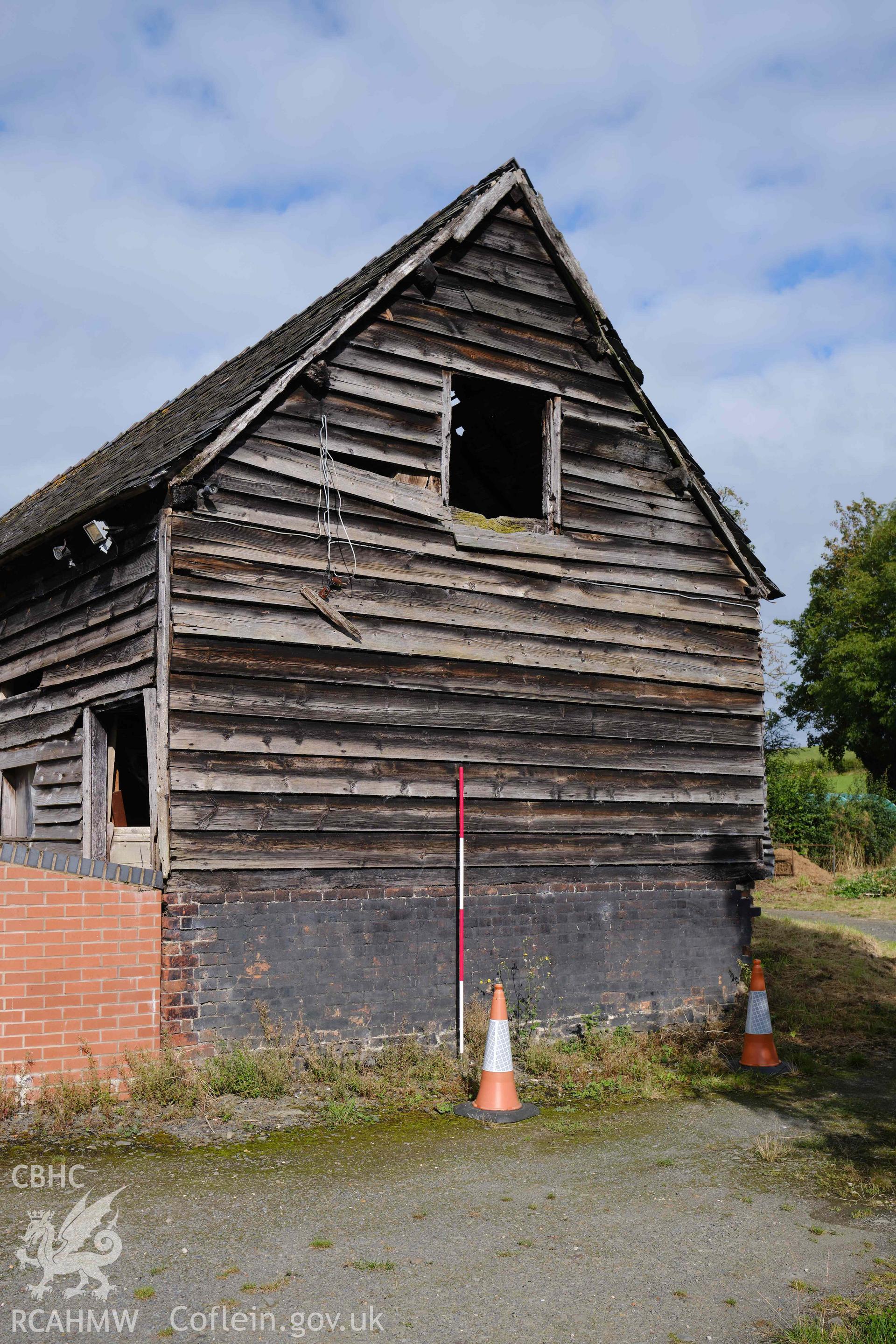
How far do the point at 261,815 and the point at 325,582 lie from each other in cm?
202

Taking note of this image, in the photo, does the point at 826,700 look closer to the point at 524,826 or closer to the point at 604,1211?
the point at 524,826

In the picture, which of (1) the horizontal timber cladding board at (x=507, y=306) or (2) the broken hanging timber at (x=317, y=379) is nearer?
(2) the broken hanging timber at (x=317, y=379)

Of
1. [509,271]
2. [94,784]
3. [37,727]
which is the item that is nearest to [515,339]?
[509,271]

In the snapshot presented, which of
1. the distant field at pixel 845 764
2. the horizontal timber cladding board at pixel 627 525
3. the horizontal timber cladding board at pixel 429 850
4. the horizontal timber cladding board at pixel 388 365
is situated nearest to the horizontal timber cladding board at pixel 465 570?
the horizontal timber cladding board at pixel 627 525

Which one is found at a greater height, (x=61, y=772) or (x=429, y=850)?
(x=61, y=772)

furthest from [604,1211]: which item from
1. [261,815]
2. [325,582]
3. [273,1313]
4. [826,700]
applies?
[826,700]

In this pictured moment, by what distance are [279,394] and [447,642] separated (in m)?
2.57

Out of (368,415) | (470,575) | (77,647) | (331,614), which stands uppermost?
(368,415)

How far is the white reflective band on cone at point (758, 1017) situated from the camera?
9.55 m

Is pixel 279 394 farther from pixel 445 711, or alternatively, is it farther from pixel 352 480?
pixel 445 711

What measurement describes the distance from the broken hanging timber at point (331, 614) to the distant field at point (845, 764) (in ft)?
109

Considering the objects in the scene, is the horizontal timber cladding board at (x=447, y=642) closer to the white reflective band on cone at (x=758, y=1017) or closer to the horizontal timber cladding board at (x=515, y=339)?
the horizontal timber cladding board at (x=515, y=339)

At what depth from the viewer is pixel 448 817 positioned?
32.1 ft

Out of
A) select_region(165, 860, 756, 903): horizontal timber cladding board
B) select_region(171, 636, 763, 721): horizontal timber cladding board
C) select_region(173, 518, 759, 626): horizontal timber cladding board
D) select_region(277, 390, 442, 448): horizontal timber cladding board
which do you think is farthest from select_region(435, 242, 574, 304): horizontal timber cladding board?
select_region(165, 860, 756, 903): horizontal timber cladding board
